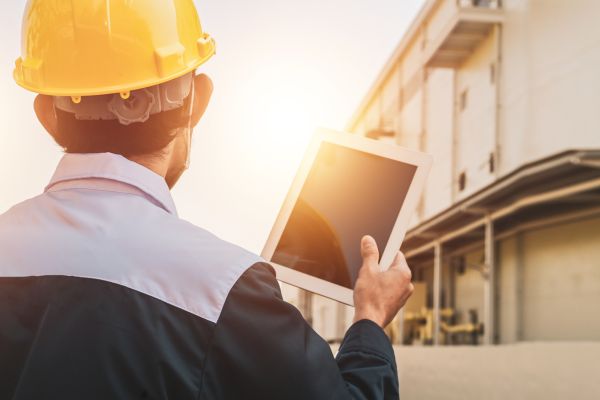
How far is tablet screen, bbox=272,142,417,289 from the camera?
88.0 inches

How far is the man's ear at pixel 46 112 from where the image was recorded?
1892 millimetres

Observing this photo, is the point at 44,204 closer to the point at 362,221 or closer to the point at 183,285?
the point at 183,285

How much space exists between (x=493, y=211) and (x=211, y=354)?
54.0ft

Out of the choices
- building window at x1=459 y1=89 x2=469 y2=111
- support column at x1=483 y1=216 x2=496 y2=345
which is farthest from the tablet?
building window at x1=459 y1=89 x2=469 y2=111

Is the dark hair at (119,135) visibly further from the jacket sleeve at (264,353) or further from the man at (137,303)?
the jacket sleeve at (264,353)

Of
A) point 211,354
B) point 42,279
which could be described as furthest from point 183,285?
point 42,279

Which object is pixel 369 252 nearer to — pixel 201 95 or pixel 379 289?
pixel 379 289

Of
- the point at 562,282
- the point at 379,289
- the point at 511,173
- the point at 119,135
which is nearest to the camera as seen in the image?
the point at 119,135

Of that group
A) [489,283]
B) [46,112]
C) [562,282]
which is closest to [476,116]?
[489,283]

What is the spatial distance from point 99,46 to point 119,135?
37 centimetres

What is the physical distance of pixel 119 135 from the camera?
175 cm

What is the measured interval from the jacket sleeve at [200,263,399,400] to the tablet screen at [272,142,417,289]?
702 millimetres

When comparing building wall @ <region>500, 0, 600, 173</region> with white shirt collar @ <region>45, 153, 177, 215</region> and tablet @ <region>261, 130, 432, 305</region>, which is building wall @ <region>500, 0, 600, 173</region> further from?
white shirt collar @ <region>45, 153, 177, 215</region>

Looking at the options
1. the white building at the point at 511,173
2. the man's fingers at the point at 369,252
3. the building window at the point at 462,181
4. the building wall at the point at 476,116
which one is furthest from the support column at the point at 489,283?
the man's fingers at the point at 369,252
